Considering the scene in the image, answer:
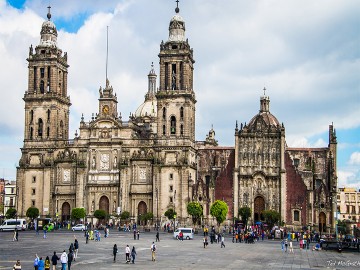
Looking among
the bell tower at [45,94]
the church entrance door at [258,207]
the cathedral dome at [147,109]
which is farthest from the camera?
the cathedral dome at [147,109]

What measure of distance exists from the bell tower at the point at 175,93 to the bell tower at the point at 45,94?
665 inches

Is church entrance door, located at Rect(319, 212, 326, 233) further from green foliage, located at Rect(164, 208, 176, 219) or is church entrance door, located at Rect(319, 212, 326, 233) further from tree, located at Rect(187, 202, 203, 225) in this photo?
green foliage, located at Rect(164, 208, 176, 219)

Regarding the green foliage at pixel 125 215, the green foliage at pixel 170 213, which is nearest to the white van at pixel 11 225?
the green foliage at pixel 125 215

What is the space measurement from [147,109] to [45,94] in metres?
24.6

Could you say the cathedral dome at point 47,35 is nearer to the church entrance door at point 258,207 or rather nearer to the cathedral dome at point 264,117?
the cathedral dome at point 264,117

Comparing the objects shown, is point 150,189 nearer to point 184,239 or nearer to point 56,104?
point 56,104

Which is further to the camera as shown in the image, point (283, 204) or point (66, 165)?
point (66, 165)

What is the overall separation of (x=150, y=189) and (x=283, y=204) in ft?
64.2

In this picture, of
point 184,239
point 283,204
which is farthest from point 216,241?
point 283,204

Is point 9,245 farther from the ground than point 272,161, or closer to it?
closer to it

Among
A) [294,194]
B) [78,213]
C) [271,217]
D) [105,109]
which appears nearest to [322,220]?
[294,194]

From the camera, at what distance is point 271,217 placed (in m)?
96.7

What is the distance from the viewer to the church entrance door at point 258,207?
101938mm

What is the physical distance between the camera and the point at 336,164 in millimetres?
106688
